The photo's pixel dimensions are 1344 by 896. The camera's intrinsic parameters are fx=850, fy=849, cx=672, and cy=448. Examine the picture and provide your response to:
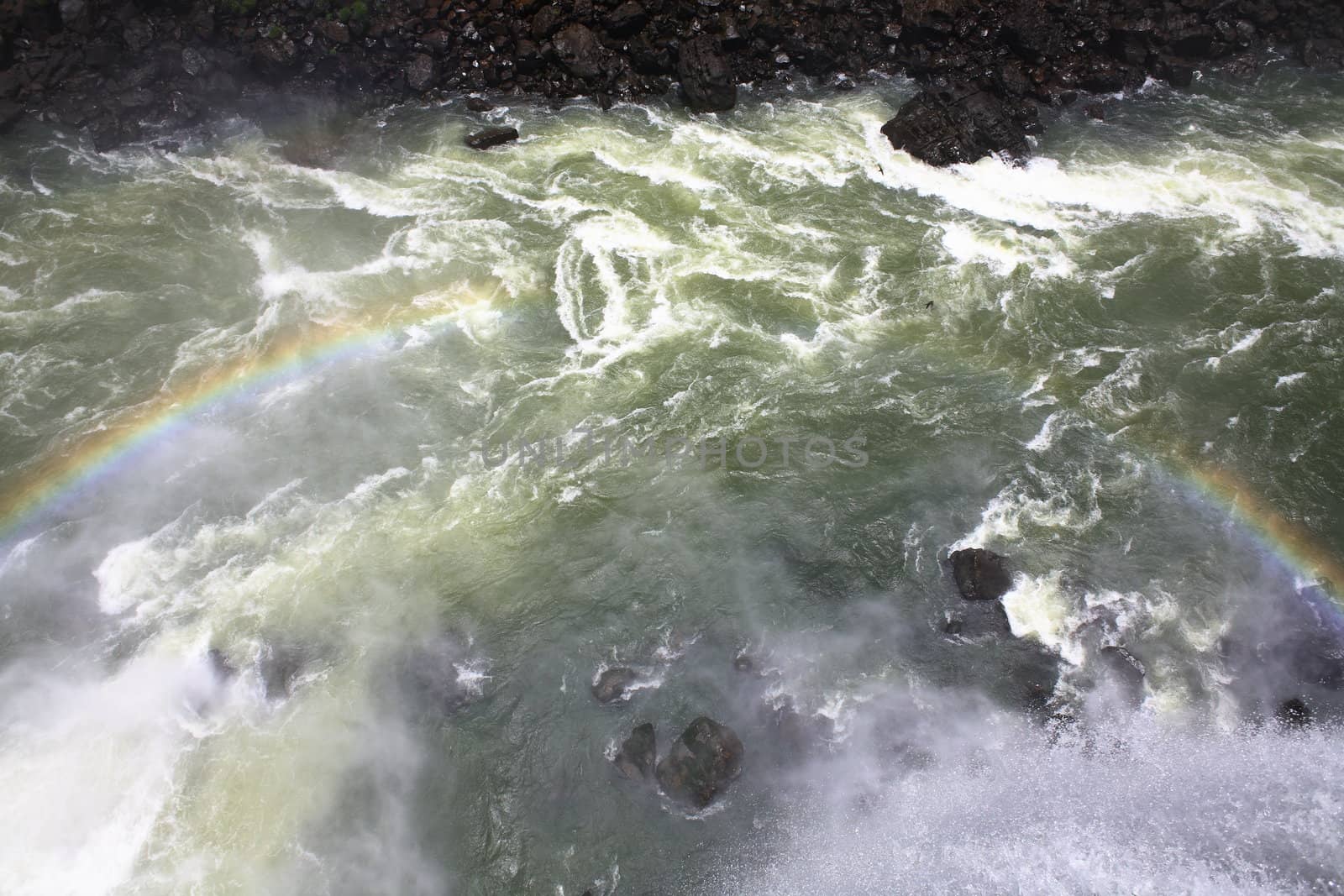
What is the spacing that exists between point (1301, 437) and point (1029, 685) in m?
11.8

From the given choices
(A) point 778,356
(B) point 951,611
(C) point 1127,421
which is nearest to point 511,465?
(A) point 778,356

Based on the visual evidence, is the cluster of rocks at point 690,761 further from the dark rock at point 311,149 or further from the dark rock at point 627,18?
the dark rock at point 627,18

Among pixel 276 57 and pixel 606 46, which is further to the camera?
pixel 606 46

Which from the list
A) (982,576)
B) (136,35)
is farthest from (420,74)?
(982,576)

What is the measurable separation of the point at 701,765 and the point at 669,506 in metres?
6.99

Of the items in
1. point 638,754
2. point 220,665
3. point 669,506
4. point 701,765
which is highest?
point 669,506

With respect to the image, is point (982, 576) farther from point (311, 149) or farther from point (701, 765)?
point (311, 149)

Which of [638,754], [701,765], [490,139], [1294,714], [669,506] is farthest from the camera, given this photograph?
[490,139]

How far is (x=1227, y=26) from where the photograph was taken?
119 feet

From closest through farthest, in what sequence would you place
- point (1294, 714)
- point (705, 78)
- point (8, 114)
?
point (1294, 714)
point (8, 114)
point (705, 78)

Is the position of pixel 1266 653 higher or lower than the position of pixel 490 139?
lower

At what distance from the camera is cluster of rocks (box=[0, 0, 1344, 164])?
111 ft

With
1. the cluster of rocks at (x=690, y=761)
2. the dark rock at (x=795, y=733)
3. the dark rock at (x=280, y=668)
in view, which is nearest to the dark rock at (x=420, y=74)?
the dark rock at (x=280, y=668)

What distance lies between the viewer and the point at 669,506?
73.8 ft
